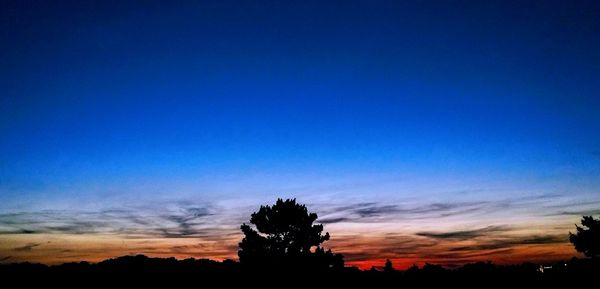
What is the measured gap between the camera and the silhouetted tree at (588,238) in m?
58.7

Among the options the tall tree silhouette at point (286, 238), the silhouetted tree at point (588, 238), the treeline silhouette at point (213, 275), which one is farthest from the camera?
the silhouetted tree at point (588, 238)

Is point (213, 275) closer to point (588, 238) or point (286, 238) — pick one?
point (286, 238)

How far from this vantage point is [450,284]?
3297 cm

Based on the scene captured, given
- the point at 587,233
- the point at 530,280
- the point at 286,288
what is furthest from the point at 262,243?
the point at 587,233

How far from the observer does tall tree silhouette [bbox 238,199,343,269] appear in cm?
4328

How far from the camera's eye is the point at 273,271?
32188mm

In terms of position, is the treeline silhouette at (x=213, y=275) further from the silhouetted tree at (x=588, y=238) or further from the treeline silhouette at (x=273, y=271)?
the silhouetted tree at (x=588, y=238)

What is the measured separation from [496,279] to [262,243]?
72.4 ft

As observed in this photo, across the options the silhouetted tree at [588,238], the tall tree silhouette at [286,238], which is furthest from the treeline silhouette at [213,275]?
the silhouetted tree at [588,238]

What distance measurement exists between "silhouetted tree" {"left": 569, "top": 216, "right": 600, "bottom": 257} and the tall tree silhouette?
125ft

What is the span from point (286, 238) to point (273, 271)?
12861 mm

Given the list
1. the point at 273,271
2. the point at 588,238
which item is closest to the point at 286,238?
the point at 273,271

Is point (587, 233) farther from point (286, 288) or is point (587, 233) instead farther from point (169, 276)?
point (169, 276)

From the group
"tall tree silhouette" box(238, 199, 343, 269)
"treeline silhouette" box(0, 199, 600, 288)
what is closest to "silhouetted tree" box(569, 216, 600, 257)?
"treeline silhouette" box(0, 199, 600, 288)
